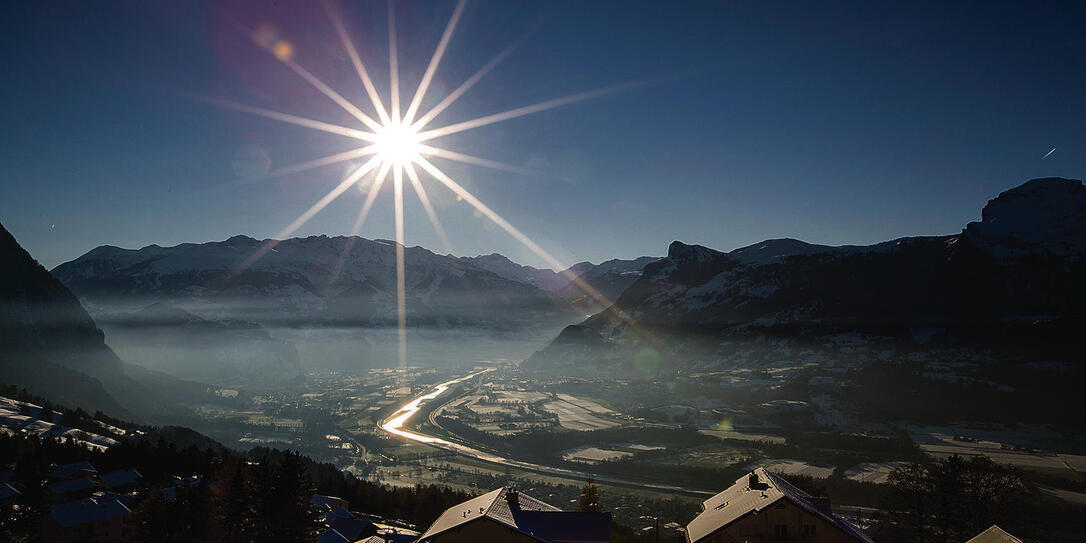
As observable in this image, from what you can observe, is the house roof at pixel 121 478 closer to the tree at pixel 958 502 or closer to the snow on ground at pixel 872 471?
the tree at pixel 958 502

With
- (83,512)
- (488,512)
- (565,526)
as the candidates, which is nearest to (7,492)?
(83,512)

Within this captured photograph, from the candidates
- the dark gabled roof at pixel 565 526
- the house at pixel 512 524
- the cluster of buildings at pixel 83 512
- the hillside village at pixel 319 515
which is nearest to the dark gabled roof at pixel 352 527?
the hillside village at pixel 319 515

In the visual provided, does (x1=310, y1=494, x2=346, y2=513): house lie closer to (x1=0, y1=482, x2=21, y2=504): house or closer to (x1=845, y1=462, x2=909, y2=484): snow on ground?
(x1=0, y1=482, x2=21, y2=504): house

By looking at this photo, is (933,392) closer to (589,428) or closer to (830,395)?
(830,395)

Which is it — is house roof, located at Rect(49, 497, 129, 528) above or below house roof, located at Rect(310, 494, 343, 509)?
above

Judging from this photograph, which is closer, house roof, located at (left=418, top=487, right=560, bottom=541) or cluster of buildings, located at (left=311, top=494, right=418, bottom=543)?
house roof, located at (left=418, top=487, right=560, bottom=541)

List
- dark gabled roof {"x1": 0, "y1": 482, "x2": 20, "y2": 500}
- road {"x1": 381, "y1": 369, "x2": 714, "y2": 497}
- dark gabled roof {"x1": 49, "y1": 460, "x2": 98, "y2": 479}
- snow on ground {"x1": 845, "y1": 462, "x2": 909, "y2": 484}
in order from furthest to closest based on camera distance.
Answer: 1. road {"x1": 381, "y1": 369, "x2": 714, "y2": 497}
2. snow on ground {"x1": 845, "y1": 462, "x2": 909, "y2": 484}
3. dark gabled roof {"x1": 49, "y1": 460, "x2": 98, "y2": 479}
4. dark gabled roof {"x1": 0, "y1": 482, "x2": 20, "y2": 500}

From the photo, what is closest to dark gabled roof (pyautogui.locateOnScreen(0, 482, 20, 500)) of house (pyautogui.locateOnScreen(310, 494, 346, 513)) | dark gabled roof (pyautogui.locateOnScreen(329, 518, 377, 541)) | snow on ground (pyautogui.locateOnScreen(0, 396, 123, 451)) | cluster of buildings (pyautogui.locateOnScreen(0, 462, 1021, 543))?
cluster of buildings (pyautogui.locateOnScreen(0, 462, 1021, 543))

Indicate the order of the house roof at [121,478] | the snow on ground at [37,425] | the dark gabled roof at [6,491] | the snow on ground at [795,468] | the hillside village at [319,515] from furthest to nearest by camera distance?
the snow on ground at [795,468] < the snow on ground at [37,425] < the house roof at [121,478] < the dark gabled roof at [6,491] < the hillside village at [319,515]
